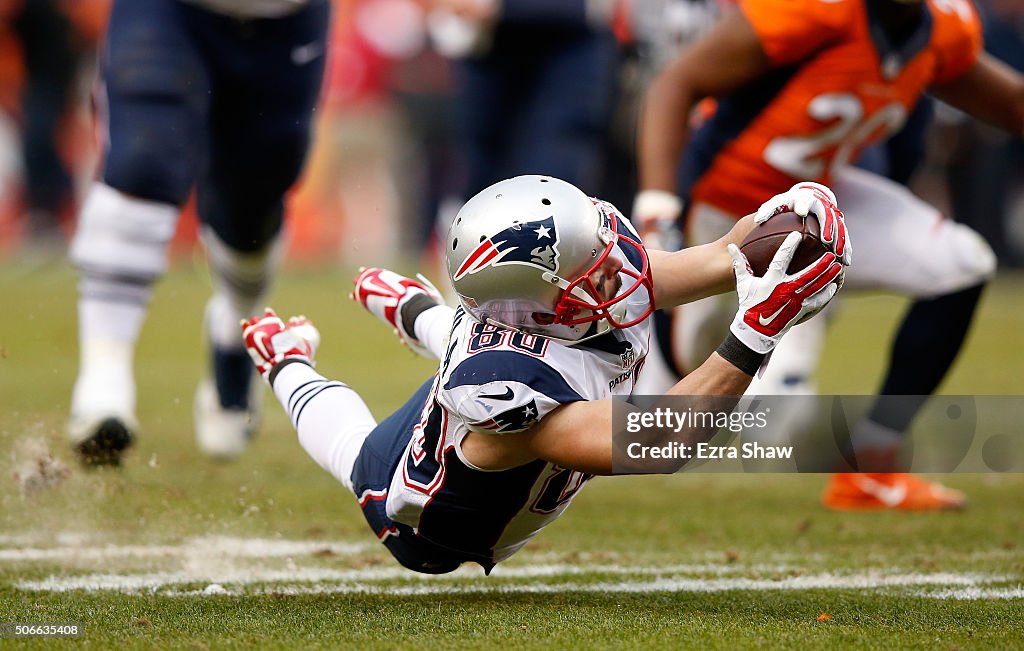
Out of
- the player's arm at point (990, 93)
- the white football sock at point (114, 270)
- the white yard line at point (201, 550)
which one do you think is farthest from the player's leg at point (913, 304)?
the white football sock at point (114, 270)

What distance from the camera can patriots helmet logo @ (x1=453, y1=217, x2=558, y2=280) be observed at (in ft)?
8.67

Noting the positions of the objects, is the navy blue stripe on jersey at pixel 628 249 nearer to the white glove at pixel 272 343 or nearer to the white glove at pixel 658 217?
the white glove at pixel 272 343

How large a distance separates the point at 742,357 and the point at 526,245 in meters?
0.44

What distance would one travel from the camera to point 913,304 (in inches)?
175

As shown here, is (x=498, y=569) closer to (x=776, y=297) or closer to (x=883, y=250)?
(x=776, y=297)

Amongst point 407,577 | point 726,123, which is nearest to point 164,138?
point 407,577

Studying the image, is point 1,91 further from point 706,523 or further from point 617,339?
point 617,339

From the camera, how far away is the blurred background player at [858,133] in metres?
4.21

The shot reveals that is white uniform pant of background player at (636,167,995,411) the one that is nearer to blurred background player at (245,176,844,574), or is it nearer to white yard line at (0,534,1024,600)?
white yard line at (0,534,1024,600)

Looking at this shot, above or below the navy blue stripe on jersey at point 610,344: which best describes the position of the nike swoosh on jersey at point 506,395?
above

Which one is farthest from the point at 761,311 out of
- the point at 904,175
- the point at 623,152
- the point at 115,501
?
the point at 623,152

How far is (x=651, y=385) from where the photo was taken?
523 cm

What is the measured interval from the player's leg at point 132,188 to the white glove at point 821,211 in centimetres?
183

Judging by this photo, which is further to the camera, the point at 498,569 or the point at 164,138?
the point at 164,138
